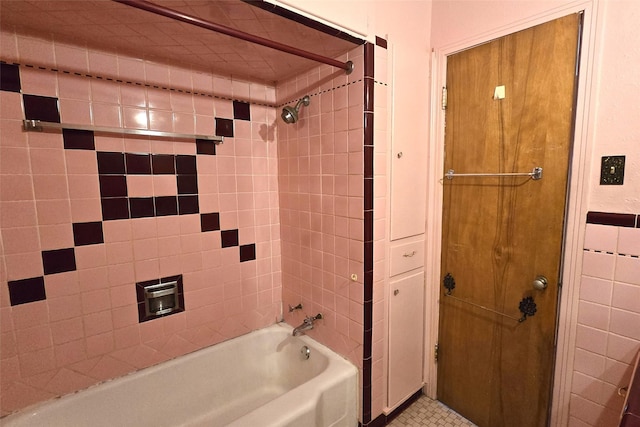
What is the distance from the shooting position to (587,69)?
1091mm

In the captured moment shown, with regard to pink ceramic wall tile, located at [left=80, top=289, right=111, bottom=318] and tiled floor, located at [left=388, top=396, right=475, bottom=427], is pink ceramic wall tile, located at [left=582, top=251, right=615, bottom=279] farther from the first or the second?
pink ceramic wall tile, located at [left=80, top=289, right=111, bottom=318]

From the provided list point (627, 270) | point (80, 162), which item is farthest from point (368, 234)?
point (80, 162)

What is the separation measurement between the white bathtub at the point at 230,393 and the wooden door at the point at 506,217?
0.68 m

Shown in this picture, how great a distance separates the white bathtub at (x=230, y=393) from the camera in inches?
46.2

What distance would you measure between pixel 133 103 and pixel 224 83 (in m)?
0.46

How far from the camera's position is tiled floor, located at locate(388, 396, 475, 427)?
1559mm

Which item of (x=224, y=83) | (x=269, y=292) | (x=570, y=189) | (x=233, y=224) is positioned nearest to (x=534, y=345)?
(x=570, y=189)

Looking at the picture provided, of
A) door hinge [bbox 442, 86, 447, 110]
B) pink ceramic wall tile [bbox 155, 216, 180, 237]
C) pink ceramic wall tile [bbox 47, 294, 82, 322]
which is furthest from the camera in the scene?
door hinge [bbox 442, 86, 447, 110]

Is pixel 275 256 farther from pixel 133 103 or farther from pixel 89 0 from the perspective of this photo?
pixel 89 0

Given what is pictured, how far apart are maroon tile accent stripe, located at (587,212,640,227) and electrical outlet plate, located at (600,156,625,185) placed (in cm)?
12

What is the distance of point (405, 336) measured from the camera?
159 cm

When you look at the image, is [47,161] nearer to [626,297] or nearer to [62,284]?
[62,284]

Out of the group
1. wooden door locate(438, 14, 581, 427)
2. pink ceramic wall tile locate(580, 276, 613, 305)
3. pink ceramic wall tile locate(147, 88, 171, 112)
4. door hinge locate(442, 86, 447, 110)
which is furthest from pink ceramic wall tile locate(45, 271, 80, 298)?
pink ceramic wall tile locate(580, 276, 613, 305)

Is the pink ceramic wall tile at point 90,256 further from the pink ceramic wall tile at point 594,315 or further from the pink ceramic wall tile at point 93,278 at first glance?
the pink ceramic wall tile at point 594,315
